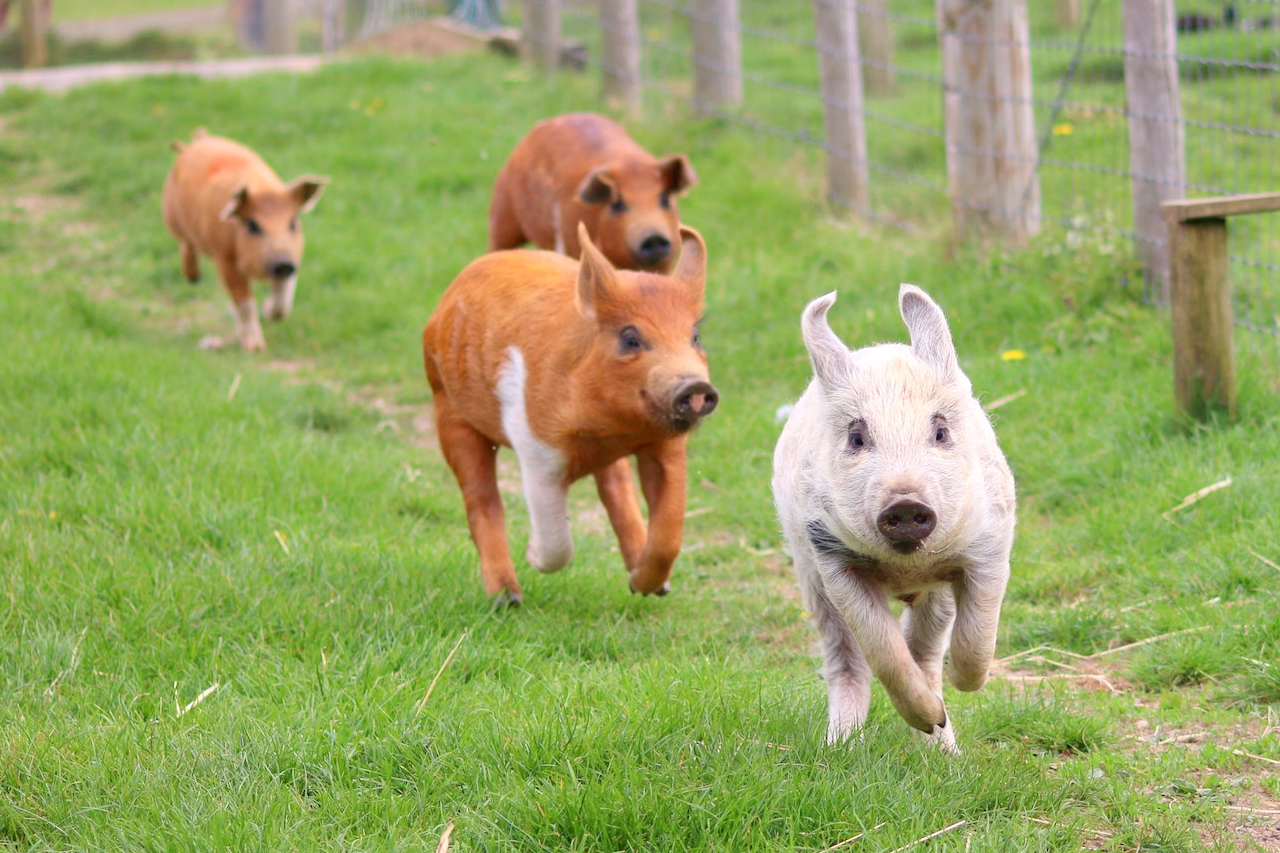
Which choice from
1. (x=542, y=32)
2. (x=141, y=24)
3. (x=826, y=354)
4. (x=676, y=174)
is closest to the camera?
(x=826, y=354)

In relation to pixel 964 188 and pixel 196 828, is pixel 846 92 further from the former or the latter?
pixel 196 828

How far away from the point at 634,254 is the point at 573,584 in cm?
259

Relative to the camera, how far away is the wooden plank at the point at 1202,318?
223 inches

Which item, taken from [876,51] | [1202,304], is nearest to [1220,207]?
[1202,304]

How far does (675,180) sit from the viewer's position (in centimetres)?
775

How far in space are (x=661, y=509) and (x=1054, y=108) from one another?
406 cm

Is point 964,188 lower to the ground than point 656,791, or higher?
higher

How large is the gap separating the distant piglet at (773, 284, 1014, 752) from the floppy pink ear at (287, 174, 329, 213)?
6.41 m

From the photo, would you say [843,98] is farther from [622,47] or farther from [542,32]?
[542,32]

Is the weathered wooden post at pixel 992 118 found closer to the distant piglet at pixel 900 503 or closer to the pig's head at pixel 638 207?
the pig's head at pixel 638 207

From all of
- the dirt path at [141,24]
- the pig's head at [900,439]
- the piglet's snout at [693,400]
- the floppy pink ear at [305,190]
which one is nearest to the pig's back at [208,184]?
the floppy pink ear at [305,190]

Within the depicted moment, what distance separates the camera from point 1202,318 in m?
5.74

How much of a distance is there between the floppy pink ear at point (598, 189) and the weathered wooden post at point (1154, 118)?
2.65 meters

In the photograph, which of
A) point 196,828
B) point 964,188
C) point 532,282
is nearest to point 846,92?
point 964,188
